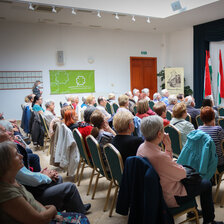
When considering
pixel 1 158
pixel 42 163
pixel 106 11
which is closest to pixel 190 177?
pixel 1 158

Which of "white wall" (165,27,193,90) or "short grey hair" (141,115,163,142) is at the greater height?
"white wall" (165,27,193,90)

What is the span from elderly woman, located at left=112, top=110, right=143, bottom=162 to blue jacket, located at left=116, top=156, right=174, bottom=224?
46cm

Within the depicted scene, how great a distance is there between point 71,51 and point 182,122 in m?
7.71

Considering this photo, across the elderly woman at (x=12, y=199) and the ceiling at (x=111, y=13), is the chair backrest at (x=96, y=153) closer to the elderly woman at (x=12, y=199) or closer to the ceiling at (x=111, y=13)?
the elderly woman at (x=12, y=199)

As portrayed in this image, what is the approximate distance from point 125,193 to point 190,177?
22.0 inches

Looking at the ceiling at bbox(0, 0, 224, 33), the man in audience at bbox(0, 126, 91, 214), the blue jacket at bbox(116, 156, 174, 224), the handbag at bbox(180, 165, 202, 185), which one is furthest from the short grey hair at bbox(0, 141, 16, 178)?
the ceiling at bbox(0, 0, 224, 33)

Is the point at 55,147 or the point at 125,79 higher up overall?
the point at 125,79

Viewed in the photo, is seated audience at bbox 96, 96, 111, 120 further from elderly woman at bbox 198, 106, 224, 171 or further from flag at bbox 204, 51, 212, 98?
flag at bbox 204, 51, 212, 98

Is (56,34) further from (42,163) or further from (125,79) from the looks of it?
(42,163)

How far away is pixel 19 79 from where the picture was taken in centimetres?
905

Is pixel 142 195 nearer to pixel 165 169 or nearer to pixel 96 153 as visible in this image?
pixel 165 169

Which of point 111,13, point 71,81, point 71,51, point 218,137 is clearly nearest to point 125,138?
point 218,137

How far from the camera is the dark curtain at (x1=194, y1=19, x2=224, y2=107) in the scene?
9.23 meters

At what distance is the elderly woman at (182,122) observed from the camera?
3.23m
